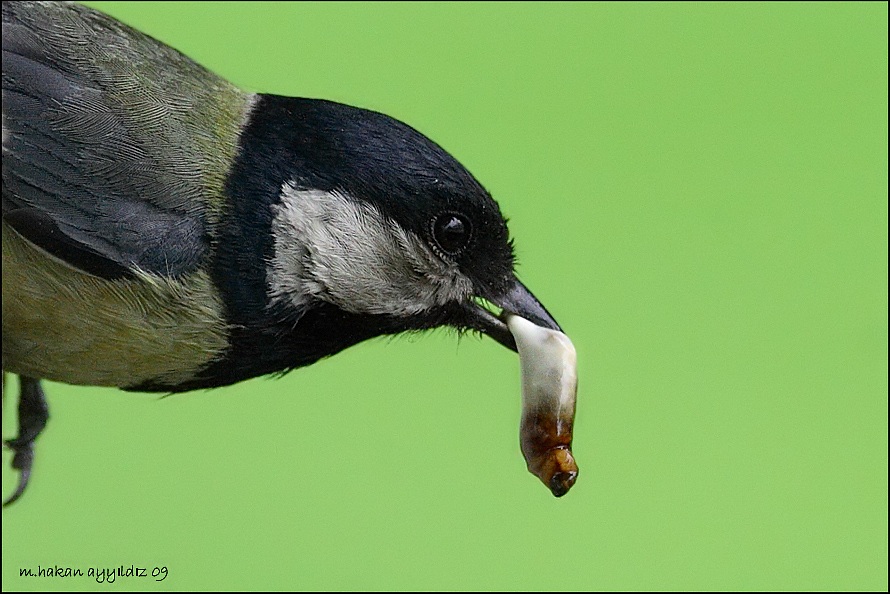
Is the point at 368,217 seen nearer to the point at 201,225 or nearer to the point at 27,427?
the point at 201,225

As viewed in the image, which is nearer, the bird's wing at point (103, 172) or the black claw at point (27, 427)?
the bird's wing at point (103, 172)

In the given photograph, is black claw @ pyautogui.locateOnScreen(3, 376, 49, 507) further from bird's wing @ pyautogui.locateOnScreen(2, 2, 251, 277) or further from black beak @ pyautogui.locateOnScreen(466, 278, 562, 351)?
black beak @ pyautogui.locateOnScreen(466, 278, 562, 351)

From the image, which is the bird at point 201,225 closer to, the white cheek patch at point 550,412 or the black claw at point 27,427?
the white cheek patch at point 550,412

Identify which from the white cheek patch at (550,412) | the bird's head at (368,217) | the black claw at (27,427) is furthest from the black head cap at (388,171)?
the black claw at (27,427)

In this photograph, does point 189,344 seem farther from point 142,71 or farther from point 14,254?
point 142,71

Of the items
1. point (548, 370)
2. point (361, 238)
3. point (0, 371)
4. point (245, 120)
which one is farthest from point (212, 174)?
point (548, 370)

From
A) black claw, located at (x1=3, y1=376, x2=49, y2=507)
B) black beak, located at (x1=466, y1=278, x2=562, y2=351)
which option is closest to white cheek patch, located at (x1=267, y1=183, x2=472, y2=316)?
black beak, located at (x1=466, y1=278, x2=562, y2=351)
